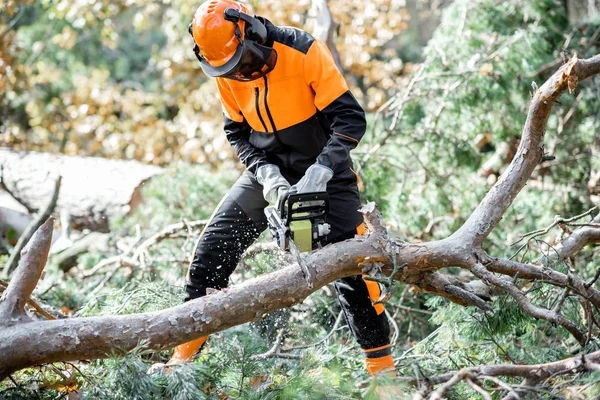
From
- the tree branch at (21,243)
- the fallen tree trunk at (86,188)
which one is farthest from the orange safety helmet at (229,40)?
the fallen tree trunk at (86,188)

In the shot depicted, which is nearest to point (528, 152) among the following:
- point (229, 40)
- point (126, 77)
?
point (229, 40)

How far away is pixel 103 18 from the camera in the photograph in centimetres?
771

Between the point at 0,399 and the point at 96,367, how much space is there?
367 millimetres

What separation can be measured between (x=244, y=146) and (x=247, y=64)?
52 centimetres

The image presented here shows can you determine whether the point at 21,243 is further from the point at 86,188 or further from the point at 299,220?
the point at 299,220

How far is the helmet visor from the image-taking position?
271 cm

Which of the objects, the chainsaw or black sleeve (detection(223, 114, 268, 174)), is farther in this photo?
black sleeve (detection(223, 114, 268, 174))

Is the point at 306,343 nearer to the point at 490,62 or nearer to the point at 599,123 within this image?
the point at 490,62

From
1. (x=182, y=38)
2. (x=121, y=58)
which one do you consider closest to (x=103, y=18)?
(x=182, y=38)

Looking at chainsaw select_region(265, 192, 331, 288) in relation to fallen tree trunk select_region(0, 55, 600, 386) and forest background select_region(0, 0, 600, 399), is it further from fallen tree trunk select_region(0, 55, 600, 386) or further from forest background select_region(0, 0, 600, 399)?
forest background select_region(0, 0, 600, 399)

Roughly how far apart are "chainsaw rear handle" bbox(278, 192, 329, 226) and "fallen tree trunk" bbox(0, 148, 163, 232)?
3315mm

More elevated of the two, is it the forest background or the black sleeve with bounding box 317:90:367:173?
the black sleeve with bounding box 317:90:367:173

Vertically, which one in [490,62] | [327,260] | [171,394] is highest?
[490,62]

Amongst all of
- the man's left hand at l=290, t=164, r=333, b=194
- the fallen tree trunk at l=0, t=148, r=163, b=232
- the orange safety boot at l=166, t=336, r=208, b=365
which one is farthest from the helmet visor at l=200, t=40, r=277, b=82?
the fallen tree trunk at l=0, t=148, r=163, b=232
